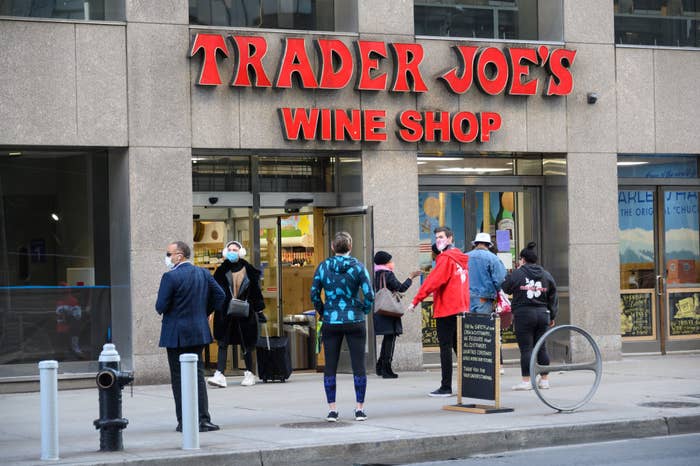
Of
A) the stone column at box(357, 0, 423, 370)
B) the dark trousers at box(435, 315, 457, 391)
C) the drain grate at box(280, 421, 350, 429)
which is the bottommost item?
the drain grate at box(280, 421, 350, 429)

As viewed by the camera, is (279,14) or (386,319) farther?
(279,14)

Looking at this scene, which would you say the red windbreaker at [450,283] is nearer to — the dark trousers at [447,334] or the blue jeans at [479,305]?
the dark trousers at [447,334]

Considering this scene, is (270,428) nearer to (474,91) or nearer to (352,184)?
(352,184)

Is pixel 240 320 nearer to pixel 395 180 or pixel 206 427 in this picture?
pixel 395 180

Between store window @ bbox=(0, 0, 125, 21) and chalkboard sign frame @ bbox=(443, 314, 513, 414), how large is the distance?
6.84 metres

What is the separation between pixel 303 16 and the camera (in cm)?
1756

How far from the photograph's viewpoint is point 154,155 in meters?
15.9

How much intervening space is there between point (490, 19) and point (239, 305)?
6.63 metres

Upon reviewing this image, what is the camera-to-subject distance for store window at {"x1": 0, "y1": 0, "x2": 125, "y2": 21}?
15656 millimetres

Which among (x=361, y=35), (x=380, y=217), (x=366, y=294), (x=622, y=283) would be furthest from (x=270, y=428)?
(x=622, y=283)

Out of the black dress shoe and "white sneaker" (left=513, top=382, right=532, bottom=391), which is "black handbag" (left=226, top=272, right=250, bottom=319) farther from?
the black dress shoe

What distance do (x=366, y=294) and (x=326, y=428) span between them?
1387 mm

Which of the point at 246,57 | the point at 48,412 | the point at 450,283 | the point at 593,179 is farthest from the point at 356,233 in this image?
the point at 48,412

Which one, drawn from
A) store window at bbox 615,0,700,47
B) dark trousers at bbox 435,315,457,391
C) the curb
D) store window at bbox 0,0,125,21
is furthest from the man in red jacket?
store window at bbox 615,0,700,47
